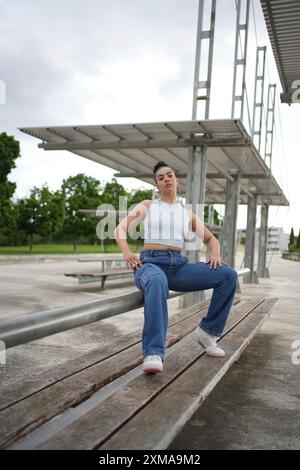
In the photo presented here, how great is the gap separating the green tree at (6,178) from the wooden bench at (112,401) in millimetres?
24779

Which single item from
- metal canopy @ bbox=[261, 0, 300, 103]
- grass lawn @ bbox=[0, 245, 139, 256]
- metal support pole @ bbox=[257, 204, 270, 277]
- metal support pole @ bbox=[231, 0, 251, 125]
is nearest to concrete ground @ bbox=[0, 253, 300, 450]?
metal support pole @ bbox=[231, 0, 251, 125]

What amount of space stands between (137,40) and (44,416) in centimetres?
861

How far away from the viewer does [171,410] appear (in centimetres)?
214

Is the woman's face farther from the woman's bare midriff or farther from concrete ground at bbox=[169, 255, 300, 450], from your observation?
concrete ground at bbox=[169, 255, 300, 450]

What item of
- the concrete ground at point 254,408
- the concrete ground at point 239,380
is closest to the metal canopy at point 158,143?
the concrete ground at point 239,380

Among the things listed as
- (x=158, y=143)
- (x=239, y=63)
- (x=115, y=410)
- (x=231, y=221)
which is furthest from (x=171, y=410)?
(x=231, y=221)

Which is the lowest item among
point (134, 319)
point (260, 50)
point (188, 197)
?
point (134, 319)

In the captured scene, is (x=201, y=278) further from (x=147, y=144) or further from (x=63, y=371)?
(x=147, y=144)

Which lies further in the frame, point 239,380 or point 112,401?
point 239,380

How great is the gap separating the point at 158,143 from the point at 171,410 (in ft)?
21.4

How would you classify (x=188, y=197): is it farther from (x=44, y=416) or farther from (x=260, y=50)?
(x=260, y=50)

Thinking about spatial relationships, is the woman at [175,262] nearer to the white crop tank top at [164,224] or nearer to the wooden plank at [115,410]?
the white crop tank top at [164,224]

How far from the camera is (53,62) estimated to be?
26.3 ft

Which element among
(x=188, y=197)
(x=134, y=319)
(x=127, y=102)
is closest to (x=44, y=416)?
(x=134, y=319)
